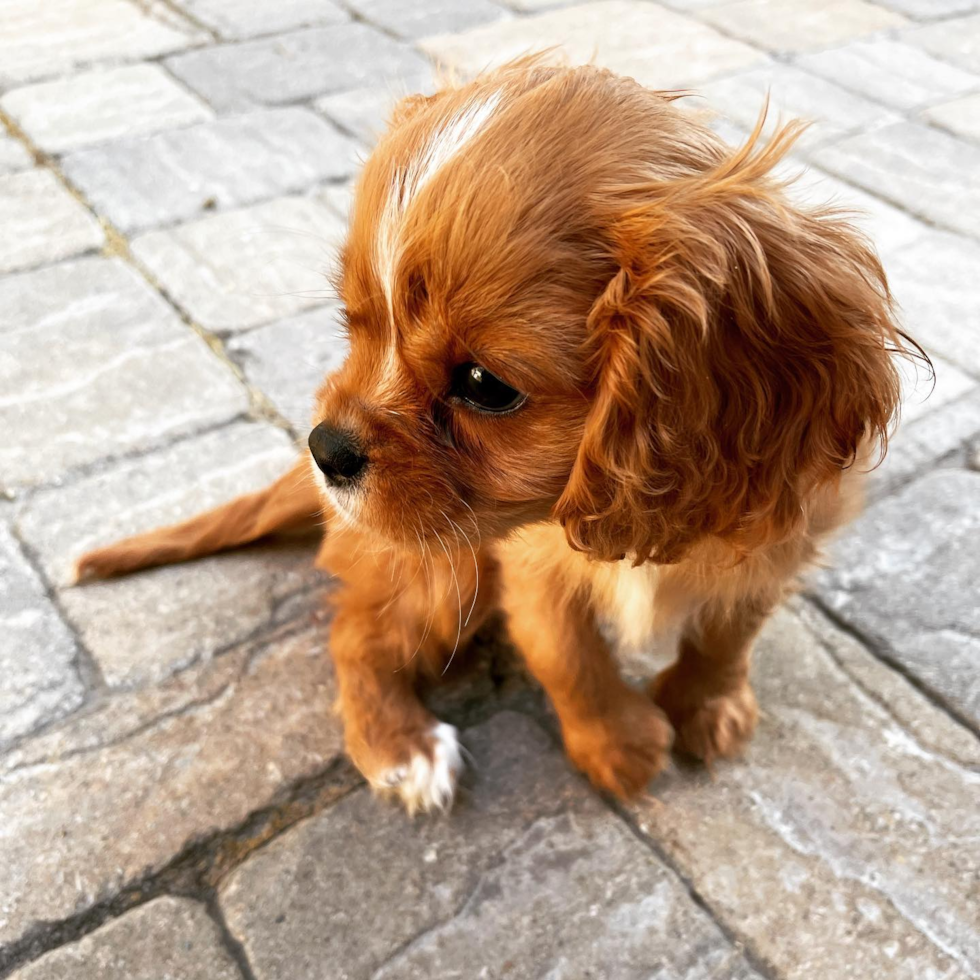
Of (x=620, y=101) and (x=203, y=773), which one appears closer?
(x=620, y=101)

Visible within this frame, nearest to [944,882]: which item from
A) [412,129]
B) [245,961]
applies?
[245,961]

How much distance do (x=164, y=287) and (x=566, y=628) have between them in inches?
80.0

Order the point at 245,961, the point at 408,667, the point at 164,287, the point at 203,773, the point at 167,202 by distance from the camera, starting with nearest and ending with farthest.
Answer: the point at 245,961 → the point at 203,773 → the point at 408,667 → the point at 164,287 → the point at 167,202

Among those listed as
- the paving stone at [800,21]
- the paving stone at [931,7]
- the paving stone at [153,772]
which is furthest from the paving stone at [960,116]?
the paving stone at [153,772]

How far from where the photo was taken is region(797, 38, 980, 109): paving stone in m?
4.50

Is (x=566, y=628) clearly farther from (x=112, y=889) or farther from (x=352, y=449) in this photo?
(x=112, y=889)

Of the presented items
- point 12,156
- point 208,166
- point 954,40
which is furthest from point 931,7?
point 12,156

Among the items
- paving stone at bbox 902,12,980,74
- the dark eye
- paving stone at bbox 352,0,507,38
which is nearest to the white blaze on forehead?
the dark eye

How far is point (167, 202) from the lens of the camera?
3580 mm

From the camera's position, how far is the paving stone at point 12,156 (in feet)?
12.2

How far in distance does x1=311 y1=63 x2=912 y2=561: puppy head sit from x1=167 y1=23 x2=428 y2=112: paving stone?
3120 millimetres

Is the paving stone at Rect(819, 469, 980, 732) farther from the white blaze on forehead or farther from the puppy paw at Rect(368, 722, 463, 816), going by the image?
the white blaze on forehead

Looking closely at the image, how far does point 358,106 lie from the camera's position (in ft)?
13.7

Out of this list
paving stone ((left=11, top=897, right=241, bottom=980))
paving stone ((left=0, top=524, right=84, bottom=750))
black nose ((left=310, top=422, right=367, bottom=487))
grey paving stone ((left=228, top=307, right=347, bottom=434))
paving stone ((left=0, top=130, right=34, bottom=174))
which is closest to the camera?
black nose ((left=310, top=422, right=367, bottom=487))
